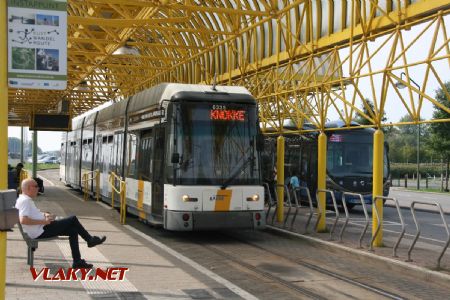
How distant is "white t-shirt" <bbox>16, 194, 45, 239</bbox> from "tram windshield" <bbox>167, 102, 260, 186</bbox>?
4089mm

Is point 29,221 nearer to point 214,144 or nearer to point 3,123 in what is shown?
point 3,123

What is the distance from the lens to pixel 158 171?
1299 cm

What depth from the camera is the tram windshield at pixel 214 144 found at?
1234 centimetres

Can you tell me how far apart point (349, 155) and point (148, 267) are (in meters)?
13.8

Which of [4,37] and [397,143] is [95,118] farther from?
[397,143]

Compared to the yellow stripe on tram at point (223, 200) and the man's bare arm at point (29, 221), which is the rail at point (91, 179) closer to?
the yellow stripe on tram at point (223, 200)

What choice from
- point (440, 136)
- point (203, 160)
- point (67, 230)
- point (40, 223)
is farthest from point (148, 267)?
point (440, 136)

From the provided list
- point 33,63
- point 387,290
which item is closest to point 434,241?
point 387,290

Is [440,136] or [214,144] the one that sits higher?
[440,136]

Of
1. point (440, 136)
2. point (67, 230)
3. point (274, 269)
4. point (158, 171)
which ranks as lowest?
point (274, 269)

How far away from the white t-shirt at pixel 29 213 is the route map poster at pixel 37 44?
10.3 ft

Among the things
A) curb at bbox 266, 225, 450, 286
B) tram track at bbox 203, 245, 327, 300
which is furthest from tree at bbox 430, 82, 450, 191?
tram track at bbox 203, 245, 327, 300

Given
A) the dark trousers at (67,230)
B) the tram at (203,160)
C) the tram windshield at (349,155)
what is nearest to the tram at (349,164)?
the tram windshield at (349,155)

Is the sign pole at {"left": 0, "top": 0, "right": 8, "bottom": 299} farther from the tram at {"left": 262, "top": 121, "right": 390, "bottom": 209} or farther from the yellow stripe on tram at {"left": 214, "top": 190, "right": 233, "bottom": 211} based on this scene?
the tram at {"left": 262, "top": 121, "right": 390, "bottom": 209}
